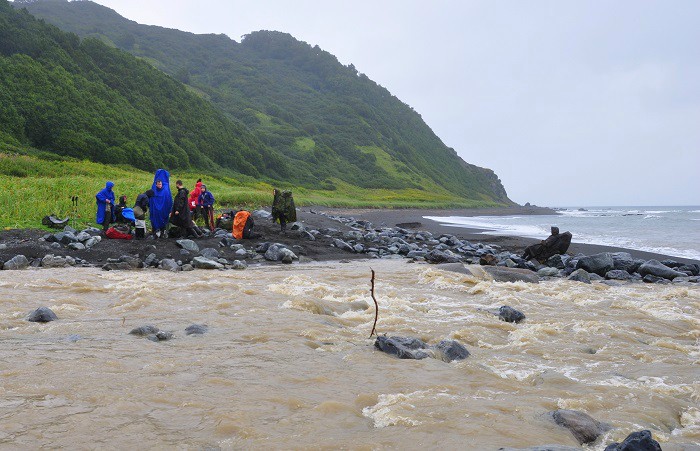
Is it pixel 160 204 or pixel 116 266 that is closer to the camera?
pixel 116 266

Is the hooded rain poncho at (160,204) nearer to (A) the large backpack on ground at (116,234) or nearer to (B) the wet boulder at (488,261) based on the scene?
(A) the large backpack on ground at (116,234)

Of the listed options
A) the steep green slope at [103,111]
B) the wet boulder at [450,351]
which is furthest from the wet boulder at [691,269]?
the steep green slope at [103,111]

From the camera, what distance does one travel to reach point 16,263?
11922 mm

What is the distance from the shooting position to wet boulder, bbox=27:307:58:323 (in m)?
7.24

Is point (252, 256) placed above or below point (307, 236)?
below

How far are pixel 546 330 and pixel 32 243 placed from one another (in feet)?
44.2

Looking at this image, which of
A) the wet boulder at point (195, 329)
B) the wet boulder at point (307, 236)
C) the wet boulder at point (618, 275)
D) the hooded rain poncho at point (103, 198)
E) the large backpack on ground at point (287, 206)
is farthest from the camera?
the large backpack on ground at point (287, 206)

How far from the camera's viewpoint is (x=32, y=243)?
14.0 meters

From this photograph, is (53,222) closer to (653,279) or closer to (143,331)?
(143,331)

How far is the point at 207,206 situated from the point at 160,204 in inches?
105

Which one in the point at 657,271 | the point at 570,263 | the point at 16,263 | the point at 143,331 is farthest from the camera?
the point at 570,263

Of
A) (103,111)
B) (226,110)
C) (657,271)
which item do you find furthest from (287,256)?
(226,110)

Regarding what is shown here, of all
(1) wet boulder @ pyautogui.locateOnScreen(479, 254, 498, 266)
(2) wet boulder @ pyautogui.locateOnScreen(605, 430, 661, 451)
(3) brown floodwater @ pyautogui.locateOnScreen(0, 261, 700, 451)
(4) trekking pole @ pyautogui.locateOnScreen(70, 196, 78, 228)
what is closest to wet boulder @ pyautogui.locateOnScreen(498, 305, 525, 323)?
(3) brown floodwater @ pyautogui.locateOnScreen(0, 261, 700, 451)

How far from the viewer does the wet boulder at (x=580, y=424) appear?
13.4ft
